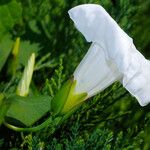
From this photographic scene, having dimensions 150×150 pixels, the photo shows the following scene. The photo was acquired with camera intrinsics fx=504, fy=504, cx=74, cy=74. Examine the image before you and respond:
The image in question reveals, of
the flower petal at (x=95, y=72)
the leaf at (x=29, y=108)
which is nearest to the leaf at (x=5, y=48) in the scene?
the leaf at (x=29, y=108)

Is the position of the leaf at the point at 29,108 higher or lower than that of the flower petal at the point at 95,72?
lower

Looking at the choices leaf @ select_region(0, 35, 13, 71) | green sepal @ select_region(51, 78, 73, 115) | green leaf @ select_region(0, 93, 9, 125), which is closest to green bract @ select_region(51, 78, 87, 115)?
green sepal @ select_region(51, 78, 73, 115)

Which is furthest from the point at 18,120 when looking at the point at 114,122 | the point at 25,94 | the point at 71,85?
the point at 114,122

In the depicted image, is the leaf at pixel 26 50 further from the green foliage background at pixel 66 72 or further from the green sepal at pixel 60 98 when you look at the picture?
the green sepal at pixel 60 98

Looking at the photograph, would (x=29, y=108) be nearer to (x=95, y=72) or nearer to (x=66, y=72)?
(x=95, y=72)

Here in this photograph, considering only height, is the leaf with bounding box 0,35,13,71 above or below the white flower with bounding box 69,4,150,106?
below

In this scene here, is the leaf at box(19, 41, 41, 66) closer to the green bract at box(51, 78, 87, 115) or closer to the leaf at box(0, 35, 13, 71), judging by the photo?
the leaf at box(0, 35, 13, 71)

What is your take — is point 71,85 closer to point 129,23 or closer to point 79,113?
point 79,113

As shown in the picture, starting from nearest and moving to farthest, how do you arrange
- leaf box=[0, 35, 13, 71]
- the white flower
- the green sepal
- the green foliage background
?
the white flower < the green sepal < the green foliage background < leaf box=[0, 35, 13, 71]
